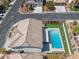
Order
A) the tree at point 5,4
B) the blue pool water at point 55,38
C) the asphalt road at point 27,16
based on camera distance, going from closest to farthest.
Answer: the blue pool water at point 55,38
the asphalt road at point 27,16
the tree at point 5,4

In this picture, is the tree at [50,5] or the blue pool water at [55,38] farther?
the tree at [50,5]

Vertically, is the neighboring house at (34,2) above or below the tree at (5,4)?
below

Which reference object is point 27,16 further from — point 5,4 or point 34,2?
point 5,4

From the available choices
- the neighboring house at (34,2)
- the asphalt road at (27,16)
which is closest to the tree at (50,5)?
the asphalt road at (27,16)

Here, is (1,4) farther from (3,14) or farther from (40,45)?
(40,45)

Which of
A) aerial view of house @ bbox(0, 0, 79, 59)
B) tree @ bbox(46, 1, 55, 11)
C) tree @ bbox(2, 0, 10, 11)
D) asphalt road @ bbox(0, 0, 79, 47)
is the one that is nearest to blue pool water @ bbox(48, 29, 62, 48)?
aerial view of house @ bbox(0, 0, 79, 59)

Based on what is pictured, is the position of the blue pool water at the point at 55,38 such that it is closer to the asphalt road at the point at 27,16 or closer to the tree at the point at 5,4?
the asphalt road at the point at 27,16

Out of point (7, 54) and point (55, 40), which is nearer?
point (7, 54)

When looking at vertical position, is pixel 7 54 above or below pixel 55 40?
above

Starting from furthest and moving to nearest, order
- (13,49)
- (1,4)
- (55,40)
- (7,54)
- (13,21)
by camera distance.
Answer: (1,4) < (13,21) < (55,40) < (13,49) < (7,54)

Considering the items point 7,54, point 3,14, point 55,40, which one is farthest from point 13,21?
point 7,54
